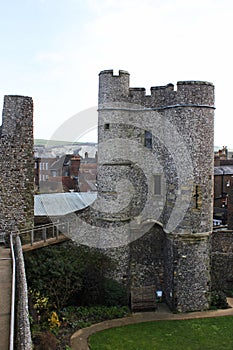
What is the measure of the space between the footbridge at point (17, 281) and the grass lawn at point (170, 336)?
399 cm

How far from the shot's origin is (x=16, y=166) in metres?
14.9

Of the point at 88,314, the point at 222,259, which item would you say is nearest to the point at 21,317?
the point at 88,314

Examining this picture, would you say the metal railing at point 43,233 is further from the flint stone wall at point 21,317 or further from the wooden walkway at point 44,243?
the flint stone wall at point 21,317

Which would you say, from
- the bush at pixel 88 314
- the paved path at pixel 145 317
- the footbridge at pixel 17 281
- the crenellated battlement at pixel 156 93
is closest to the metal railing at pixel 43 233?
the footbridge at pixel 17 281

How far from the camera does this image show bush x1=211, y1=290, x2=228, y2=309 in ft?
53.3

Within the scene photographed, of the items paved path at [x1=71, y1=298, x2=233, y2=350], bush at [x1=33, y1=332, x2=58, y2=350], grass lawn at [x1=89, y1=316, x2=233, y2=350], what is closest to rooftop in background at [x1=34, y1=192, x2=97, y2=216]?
paved path at [x1=71, y1=298, x2=233, y2=350]

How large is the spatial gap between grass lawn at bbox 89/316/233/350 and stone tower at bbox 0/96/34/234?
16.9 feet

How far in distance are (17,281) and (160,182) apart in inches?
331

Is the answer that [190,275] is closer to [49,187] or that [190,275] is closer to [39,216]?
[39,216]

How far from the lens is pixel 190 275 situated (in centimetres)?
1559

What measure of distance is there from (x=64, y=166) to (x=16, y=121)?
21044 mm

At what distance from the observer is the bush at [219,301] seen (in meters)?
16.2

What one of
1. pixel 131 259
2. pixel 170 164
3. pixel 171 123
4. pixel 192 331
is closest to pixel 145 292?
pixel 131 259

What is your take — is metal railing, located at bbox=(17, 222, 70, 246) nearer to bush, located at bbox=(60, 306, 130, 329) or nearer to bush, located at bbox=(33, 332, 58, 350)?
bush, located at bbox=(60, 306, 130, 329)
